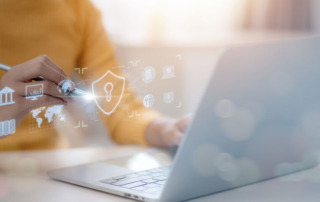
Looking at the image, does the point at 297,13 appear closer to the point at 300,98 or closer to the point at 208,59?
the point at 208,59

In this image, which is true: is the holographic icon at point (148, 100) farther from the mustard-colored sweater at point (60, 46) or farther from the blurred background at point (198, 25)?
the blurred background at point (198, 25)

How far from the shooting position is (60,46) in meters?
0.63

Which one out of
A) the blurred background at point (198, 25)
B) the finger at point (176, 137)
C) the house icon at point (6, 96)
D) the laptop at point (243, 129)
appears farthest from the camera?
the blurred background at point (198, 25)

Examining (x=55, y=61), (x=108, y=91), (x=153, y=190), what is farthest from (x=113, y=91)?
(x=153, y=190)

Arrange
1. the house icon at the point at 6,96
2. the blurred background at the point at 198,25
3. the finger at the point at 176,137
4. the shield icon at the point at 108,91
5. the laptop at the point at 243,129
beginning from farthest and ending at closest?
1. the blurred background at the point at 198,25
2. the finger at the point at 176,137
3. the shield icon at the point at 108,91
4. the house icon at the point at 6,96
5. the laptop at the point at 243,129

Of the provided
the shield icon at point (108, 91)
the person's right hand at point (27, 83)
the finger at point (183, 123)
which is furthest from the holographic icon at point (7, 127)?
the finger at point (183, 123)

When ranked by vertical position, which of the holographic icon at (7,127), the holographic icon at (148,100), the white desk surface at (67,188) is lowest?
the white desk surface at (67,188)

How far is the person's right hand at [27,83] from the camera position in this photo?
0.46 metres

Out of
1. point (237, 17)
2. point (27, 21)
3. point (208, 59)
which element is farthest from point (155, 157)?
point (237, 17)

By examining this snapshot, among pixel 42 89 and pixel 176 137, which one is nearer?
pixel 42 89

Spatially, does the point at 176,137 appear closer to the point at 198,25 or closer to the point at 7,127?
the point at 7,127

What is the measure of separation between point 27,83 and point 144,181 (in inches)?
8.4

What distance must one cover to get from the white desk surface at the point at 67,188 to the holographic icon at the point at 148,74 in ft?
0.71

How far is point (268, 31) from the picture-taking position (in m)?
1.87
